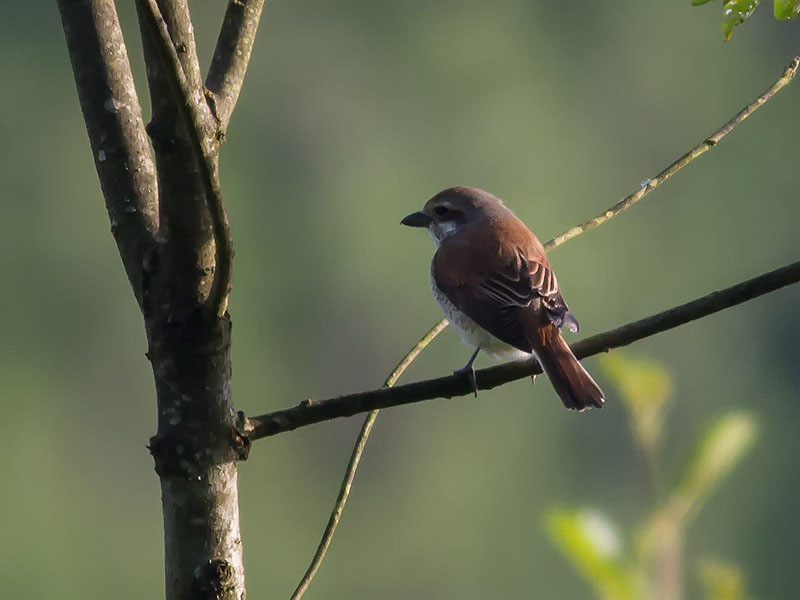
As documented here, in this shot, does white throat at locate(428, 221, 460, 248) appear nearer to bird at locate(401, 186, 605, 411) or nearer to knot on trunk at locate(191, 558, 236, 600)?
bird at locate(401, 186, 605, 411)

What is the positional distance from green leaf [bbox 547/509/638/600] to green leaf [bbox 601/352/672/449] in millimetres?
211

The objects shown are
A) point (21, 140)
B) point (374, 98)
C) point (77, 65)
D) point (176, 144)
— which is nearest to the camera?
point (176, 144)

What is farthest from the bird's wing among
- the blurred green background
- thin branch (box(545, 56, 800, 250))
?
the blurred green background

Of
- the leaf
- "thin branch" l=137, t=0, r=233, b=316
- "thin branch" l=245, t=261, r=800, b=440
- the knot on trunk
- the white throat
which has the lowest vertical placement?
the leaf

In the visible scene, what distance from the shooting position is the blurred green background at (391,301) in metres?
39.8

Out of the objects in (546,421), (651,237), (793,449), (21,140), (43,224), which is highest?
(21,140)

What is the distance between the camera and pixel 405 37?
56.5 meters

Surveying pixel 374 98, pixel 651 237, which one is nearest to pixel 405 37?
pixel 374 98

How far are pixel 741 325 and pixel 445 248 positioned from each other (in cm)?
4176

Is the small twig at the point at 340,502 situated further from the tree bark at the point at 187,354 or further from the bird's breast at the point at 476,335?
the bird's breast at the point at 476,335

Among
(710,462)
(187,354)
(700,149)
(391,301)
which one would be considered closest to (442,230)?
(700,149)

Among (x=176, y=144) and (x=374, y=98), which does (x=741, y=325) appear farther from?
(x=176, y=144)

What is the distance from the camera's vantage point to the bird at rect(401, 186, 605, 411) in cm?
341

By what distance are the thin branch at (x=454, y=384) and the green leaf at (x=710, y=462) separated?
1.62 ft
